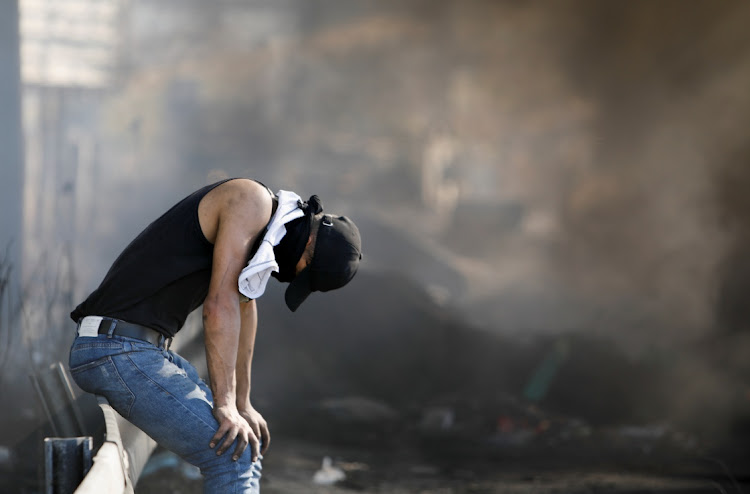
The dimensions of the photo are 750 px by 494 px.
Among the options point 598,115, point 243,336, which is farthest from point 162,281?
point 598,115

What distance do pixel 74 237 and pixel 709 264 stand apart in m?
6.41

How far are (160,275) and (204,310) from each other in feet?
0.53

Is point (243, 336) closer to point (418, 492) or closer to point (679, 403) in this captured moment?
point (418, 492)

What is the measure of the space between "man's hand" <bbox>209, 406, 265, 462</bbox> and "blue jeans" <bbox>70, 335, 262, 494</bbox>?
2 cm

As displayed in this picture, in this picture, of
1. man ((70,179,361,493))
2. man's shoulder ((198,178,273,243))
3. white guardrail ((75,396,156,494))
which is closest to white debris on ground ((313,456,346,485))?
white guardrail ((75,396,156,494))

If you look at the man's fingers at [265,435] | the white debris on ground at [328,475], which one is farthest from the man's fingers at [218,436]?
the white debris on ground at [328,475]

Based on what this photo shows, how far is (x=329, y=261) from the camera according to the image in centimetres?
226

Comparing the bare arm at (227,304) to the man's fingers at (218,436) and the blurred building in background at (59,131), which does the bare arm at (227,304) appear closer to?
the man's fingers at (218,436)

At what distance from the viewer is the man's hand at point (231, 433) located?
6.85 feet

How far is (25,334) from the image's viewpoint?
20.6ft

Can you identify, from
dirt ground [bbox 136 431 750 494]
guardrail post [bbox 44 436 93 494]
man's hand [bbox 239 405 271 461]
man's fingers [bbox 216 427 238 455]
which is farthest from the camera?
dirt ground [bbox 136 431 750 494]

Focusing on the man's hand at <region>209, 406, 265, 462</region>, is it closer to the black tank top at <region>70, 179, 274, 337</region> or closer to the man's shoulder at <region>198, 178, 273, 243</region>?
the black tank top at <region>70, 179, 274, 337</region>

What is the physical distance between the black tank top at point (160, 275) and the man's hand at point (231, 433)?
12.2 inches

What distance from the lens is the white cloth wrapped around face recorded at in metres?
2.14
